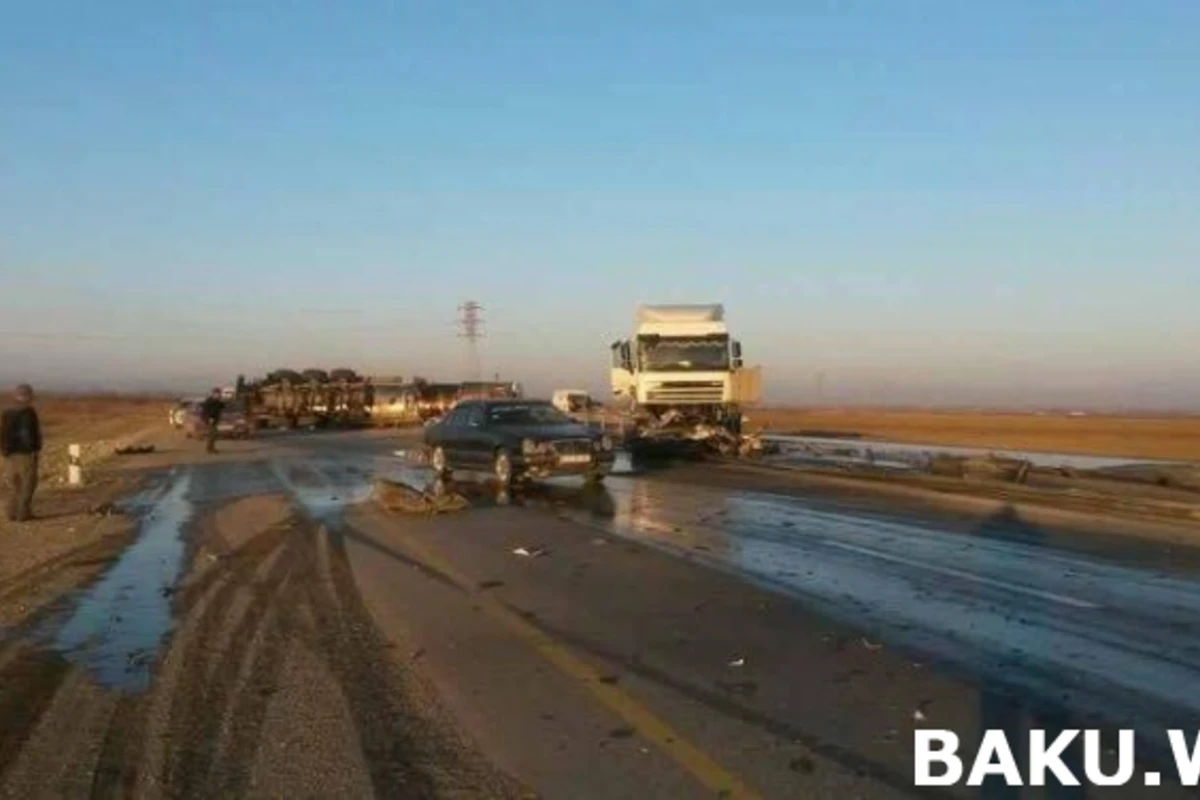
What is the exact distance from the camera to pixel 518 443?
→ 24.4 m

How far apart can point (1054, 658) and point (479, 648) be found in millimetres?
3806

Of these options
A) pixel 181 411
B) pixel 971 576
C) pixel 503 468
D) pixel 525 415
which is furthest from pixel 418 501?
pixel 181 411

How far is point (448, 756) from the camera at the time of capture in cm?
677

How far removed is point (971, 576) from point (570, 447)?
12.1 m

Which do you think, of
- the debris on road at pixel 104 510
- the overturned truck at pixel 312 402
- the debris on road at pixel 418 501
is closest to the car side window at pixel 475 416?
the debris on road at pixel 418 501

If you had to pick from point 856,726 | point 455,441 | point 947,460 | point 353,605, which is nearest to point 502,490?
point 455,441

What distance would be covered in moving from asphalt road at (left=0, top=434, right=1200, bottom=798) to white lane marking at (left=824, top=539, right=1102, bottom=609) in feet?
0.18

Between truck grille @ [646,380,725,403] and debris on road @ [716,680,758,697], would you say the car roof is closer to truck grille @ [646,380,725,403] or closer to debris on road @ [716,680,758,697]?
truck grille @ [646,380,725,403]

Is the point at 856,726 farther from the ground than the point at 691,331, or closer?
closer

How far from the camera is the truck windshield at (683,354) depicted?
111 feet

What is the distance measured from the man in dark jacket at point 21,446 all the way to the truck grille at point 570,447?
8441 mm

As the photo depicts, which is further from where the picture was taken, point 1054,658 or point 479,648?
point 479,648

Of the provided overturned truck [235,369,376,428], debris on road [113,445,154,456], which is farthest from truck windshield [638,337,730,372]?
overturned truck [235,369,376,428]

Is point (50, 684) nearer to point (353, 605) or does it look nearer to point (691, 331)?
point (353, 605)
